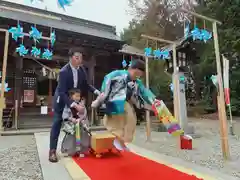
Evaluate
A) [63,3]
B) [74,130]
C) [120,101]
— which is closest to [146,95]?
[120,101]

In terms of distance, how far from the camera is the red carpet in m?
2.46

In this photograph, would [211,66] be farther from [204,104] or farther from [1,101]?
[1,101]

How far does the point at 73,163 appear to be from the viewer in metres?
3.06

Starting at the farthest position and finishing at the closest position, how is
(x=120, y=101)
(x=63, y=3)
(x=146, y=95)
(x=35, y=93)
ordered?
(x=35, y=93) < (x=63, y=3) < (x=146, y=95) < (x=120, y=101)

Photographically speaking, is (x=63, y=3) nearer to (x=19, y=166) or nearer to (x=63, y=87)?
(x=63, y=87)

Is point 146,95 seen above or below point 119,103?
above

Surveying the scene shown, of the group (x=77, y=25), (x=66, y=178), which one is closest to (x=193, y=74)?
(x=77, y=25)

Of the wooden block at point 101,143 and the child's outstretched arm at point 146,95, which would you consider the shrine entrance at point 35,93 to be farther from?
the child's outstretched arm at point 146,95

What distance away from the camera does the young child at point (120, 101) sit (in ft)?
8.73

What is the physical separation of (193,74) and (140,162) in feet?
46.4

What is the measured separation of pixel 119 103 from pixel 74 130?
1.25m

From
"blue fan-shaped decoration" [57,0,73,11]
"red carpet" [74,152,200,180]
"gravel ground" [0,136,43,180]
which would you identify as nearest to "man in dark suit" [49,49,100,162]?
"gravel ground" [0,136,43,180]

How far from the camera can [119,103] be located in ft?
8.65

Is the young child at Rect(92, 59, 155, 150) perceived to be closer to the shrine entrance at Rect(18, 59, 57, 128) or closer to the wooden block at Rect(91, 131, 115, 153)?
the wooden block at Rect(91, 131, 115, 153)
